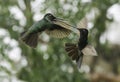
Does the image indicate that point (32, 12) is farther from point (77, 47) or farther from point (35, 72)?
point (77, 47)

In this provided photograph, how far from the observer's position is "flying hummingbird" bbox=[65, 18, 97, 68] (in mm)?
670

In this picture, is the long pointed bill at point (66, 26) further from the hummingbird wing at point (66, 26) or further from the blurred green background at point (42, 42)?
the blurred green background at point (42, 42)

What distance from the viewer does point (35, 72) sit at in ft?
5.78

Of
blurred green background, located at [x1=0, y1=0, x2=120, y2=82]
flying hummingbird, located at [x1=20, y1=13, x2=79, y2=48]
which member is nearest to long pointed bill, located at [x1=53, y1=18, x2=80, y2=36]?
flying hummingbird, located at [x1=20, y1=13, x2=79, y2=48]

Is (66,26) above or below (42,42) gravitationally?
above

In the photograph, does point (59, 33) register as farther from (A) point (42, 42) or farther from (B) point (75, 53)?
(A) point (42, 42)

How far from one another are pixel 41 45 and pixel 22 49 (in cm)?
20

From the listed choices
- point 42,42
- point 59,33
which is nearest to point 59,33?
point 59,33

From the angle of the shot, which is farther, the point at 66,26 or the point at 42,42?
the point at 42,42

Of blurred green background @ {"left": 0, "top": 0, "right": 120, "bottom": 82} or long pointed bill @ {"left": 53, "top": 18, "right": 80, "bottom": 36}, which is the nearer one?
long pointed bill @ {"left": 53, "top": 18, "right": 80, "bottom": 36}

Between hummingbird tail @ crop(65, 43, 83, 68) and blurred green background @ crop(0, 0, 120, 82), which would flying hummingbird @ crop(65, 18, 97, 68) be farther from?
blurred green background @ crop(0, 0, 120, 82)

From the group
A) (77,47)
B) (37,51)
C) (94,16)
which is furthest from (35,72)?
(77,47)

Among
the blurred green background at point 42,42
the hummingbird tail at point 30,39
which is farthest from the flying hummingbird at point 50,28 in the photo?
the blurred green background at point 42,42

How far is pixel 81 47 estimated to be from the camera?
0.68m
